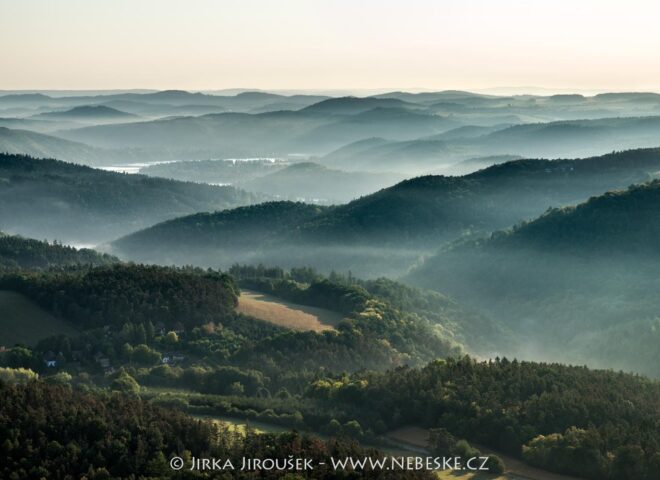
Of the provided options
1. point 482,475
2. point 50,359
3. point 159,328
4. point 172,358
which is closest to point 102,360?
point 50,359

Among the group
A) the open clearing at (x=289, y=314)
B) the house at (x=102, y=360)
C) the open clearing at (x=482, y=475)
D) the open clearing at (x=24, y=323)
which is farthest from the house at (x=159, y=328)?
the open clearing at (x=482, y=475)

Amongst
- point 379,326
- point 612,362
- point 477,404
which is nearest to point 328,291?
point 379,326

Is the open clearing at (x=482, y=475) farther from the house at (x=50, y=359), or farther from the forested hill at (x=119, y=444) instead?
the house at (x=50, y=359)

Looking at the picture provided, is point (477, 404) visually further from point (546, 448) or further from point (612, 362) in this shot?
point (612, 362)

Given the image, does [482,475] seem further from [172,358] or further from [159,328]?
[159,328]
